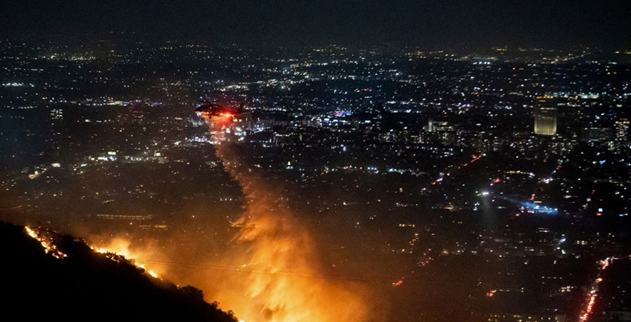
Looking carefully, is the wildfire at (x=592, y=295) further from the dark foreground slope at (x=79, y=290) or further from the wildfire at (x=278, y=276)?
the dark foreground slope at (x=79, y=290)

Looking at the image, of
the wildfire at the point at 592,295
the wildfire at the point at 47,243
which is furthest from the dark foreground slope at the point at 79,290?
the wildfire at the point at 592,295

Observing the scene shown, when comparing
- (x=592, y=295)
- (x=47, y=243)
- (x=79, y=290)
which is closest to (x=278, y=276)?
(x=47, y=243)

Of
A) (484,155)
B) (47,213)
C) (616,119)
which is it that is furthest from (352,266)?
(616,119)

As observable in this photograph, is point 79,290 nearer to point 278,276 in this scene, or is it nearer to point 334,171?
point 278,276

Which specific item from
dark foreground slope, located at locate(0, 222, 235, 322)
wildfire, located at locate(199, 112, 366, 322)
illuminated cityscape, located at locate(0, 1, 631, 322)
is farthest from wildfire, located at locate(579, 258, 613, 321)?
dark foreground slope, located at locate(0, 222, 235, 322)

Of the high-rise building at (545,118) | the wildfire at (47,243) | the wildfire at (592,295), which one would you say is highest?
the high-rise building at (545,118)

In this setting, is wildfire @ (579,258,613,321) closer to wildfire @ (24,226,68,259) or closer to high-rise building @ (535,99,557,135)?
high-rise building @ (535,99,557,135)
